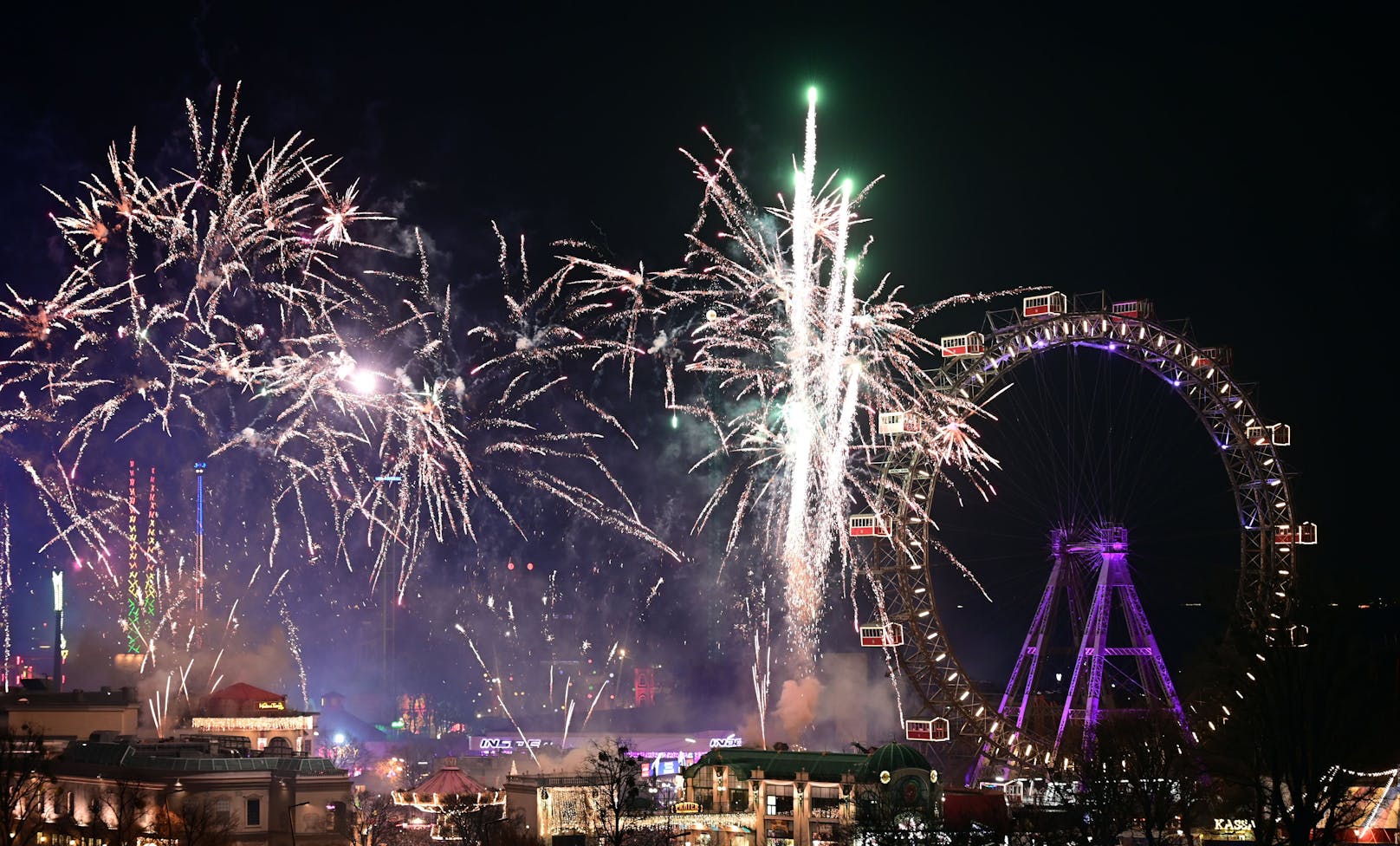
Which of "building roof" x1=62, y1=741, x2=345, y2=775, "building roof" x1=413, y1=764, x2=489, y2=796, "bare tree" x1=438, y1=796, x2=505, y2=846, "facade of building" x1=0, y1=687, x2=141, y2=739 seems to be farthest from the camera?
"facade of building" x1=0, y1=687, x2=141, y2=739

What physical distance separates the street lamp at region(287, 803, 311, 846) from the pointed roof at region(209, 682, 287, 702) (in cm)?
3334

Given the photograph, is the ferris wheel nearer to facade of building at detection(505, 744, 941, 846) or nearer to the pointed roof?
facade of building at detection(505, 744, 941, 846)

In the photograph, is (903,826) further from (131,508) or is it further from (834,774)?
(131,508)

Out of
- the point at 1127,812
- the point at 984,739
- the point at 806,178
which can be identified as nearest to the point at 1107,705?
the point at 984,739

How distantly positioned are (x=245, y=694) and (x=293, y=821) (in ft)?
128

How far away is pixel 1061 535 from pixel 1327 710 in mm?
27892

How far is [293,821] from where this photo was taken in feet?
241

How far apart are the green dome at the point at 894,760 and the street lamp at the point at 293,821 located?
101ft

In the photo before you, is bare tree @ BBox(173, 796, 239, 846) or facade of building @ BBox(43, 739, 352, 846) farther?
facade of building @ BBox(43, 739, 352, 846)

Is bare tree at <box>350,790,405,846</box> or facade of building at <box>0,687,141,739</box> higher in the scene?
facade of building at <box>0,687,141,739</box>

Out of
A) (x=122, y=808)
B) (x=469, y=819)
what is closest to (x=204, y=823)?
(x=122, y=808)

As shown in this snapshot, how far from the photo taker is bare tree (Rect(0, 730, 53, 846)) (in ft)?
214

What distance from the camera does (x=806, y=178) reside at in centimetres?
6938

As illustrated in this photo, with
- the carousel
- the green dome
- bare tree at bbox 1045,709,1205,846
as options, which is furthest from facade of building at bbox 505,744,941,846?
bare tree at bbox 1045,709,1205,846
